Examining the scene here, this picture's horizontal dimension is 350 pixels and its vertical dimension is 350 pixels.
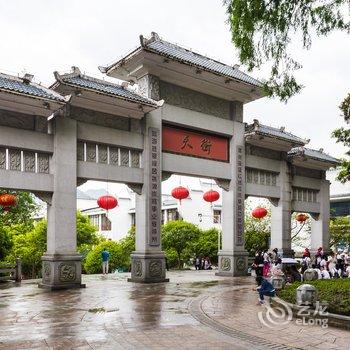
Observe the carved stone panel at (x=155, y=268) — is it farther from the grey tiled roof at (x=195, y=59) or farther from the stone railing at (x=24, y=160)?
the grey tiled roof at (x=195, y=59)

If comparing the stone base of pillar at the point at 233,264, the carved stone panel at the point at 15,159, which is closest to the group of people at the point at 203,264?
the stone base of pillar at the point at 233,264

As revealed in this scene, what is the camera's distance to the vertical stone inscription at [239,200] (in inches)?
782

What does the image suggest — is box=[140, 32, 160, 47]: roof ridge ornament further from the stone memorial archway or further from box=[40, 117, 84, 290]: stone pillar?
box=[40, 117, 84, 290]: stone pillar

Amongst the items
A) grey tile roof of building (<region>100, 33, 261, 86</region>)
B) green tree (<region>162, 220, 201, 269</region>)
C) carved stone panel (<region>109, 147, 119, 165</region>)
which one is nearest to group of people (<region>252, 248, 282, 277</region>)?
carved stone panel (<region>109, 147, 119, 165</region>)

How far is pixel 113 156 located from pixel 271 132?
29.2 feet

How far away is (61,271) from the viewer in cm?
1430

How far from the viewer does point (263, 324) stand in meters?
8.54

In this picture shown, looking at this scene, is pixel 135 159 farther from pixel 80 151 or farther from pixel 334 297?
pixel 334 297

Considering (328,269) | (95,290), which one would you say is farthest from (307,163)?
(95,290)

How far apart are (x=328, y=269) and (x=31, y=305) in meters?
11.7

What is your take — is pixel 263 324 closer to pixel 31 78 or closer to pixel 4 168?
pixel 4 168

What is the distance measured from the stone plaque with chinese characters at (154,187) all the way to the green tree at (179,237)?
16038 mm

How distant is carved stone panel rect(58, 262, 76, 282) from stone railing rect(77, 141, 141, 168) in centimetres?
363

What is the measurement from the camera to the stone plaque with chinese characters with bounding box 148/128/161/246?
54.7 feet
